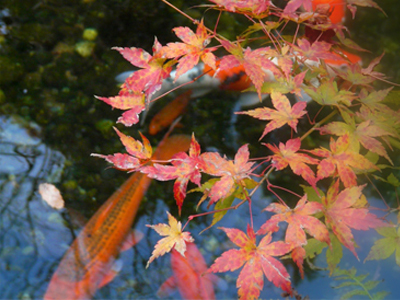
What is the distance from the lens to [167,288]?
1.98 meters

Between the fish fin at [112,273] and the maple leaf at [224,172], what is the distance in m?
1.20

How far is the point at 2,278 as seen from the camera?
→ 1.94 metres

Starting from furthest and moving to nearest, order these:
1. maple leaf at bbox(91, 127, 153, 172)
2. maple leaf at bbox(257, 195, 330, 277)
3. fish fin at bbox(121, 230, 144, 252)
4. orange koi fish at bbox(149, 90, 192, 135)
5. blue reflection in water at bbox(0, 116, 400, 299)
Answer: orange koi fish at bbox(149, 90, 192, 135) → fish fin at bbox(121, 230, 144, 252) → blue reflection in water at bbox(0, 116, 400, 299) → maple leaf at bbox(91, 127, 153, 172) → maple leaf at bbox(257, 195, 330, 277)

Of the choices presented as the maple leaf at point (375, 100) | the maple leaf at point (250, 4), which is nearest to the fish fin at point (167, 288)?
the maple leaf at point (375, 100)

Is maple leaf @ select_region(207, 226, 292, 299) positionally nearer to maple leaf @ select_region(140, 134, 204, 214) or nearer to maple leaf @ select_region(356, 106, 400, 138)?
maple leaf @ select_region(140, 134, 204, 214)

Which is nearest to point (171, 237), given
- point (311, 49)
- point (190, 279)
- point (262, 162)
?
point (262, 162)

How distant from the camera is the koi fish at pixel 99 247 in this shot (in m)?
1.96

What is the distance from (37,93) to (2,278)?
5.02 feet

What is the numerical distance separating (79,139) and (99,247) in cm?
91

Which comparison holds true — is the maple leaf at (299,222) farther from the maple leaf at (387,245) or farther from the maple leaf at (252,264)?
the maple leaf at (387,245)

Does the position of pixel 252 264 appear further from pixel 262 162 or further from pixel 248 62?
pixel 248 62

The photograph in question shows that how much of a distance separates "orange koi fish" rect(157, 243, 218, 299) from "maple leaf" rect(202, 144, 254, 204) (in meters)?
1.02

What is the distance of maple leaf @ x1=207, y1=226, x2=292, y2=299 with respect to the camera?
1159 mm

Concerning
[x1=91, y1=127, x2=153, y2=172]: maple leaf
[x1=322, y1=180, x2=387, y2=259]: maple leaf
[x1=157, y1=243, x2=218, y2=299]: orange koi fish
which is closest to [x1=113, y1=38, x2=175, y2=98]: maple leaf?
[x1=91, y1=127, x2=153, y2=172]: maple leaf
